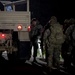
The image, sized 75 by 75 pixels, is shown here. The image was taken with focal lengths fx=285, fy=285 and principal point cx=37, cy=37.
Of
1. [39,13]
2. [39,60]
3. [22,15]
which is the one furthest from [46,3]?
[22,15]

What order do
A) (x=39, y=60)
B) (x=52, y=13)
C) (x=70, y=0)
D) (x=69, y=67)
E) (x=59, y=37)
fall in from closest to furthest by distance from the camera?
(x=59, y=37) < (x=69, y=67) < (x=39, y=60) < (x=70, y=0) < (x=52, y=13)

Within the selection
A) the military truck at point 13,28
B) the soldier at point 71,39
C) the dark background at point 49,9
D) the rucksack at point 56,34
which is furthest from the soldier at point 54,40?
the dark background at point 49,9

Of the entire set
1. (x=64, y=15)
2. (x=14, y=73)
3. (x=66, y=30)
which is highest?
(x=64, y=15)

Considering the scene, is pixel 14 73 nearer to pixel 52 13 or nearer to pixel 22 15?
pixel 22 15

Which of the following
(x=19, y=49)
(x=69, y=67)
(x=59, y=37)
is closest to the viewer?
(x=59, y=37)

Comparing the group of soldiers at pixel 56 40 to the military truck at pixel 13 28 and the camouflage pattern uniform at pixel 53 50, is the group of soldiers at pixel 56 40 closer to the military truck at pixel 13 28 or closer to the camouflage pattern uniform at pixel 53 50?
the camouflage pattern uniform at pixel 53 50

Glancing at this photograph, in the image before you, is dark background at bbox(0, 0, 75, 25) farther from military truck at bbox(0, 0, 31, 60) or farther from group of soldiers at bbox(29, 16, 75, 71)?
group of soldiers at bbox(29, 16, 75, 71)

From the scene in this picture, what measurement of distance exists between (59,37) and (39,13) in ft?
43.0

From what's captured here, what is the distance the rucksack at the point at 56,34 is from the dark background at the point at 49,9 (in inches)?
379

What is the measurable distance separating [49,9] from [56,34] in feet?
42.1

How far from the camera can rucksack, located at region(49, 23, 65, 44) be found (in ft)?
32.4

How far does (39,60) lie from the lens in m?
13.8

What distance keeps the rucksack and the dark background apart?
9629 millimetres

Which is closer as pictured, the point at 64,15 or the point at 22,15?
the point at 22,15
